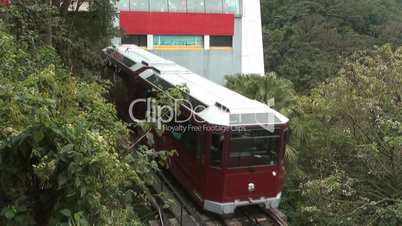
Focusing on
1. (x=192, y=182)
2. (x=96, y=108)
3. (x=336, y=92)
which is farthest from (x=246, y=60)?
(x=96, y=108)

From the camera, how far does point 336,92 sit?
12547 mm

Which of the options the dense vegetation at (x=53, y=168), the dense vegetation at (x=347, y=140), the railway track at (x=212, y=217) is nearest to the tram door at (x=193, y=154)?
the railway track at (x=212, y=217)

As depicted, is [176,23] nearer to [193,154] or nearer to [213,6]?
[213,6]

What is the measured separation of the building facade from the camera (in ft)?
88.5

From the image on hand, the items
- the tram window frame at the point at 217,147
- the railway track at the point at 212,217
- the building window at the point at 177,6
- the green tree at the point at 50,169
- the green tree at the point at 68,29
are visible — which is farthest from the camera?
the building window at the point at 177,6

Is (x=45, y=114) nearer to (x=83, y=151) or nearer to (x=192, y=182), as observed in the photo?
(x=83, y=151)

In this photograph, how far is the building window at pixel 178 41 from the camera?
90.2 feet

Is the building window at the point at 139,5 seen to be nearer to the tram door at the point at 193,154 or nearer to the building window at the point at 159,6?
the building window at the point at 159,6

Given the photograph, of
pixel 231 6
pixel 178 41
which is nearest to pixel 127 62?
pixel 178 41

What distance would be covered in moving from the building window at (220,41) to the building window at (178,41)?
0.65m

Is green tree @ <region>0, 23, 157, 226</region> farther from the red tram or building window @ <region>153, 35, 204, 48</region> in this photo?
building window @ <region>153, 35, 204, 48</region>

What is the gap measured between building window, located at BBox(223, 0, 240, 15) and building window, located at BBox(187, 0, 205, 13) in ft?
4.73

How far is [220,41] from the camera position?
2880 centimetres

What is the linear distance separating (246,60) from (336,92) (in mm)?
17029
